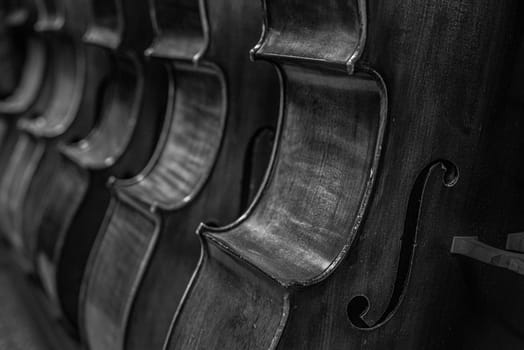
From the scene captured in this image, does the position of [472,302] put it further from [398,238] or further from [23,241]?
[23,241]

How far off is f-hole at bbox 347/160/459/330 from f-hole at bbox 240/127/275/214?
49cm

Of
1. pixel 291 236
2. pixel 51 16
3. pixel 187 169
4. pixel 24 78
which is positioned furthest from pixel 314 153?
pixel 24 78

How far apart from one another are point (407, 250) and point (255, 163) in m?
0.52

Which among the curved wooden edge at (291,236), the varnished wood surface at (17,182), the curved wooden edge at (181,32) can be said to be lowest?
the varnished wood surface at (17,182)

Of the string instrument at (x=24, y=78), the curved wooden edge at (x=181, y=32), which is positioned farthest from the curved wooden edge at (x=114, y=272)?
the string instrument at (x=24, y=78)

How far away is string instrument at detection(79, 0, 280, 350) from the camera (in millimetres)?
1569

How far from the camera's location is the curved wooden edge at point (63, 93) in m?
2.39

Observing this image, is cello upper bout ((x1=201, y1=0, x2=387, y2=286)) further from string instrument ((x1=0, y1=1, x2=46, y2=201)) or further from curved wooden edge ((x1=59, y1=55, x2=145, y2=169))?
string instrument ((x1=0, y1=1, x2=46, y2=201))

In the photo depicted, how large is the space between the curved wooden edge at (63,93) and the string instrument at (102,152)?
0.72ft

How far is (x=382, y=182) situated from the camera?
3.53ft

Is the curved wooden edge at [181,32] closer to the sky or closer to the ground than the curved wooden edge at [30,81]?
closer to the sky

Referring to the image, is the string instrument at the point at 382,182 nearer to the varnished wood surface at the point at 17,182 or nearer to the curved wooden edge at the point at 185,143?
the curved wooden edge at the point at 185,143

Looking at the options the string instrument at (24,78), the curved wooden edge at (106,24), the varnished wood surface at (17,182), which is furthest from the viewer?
the string instrument at (24,78)

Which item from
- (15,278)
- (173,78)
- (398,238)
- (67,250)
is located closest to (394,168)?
(398,238)
